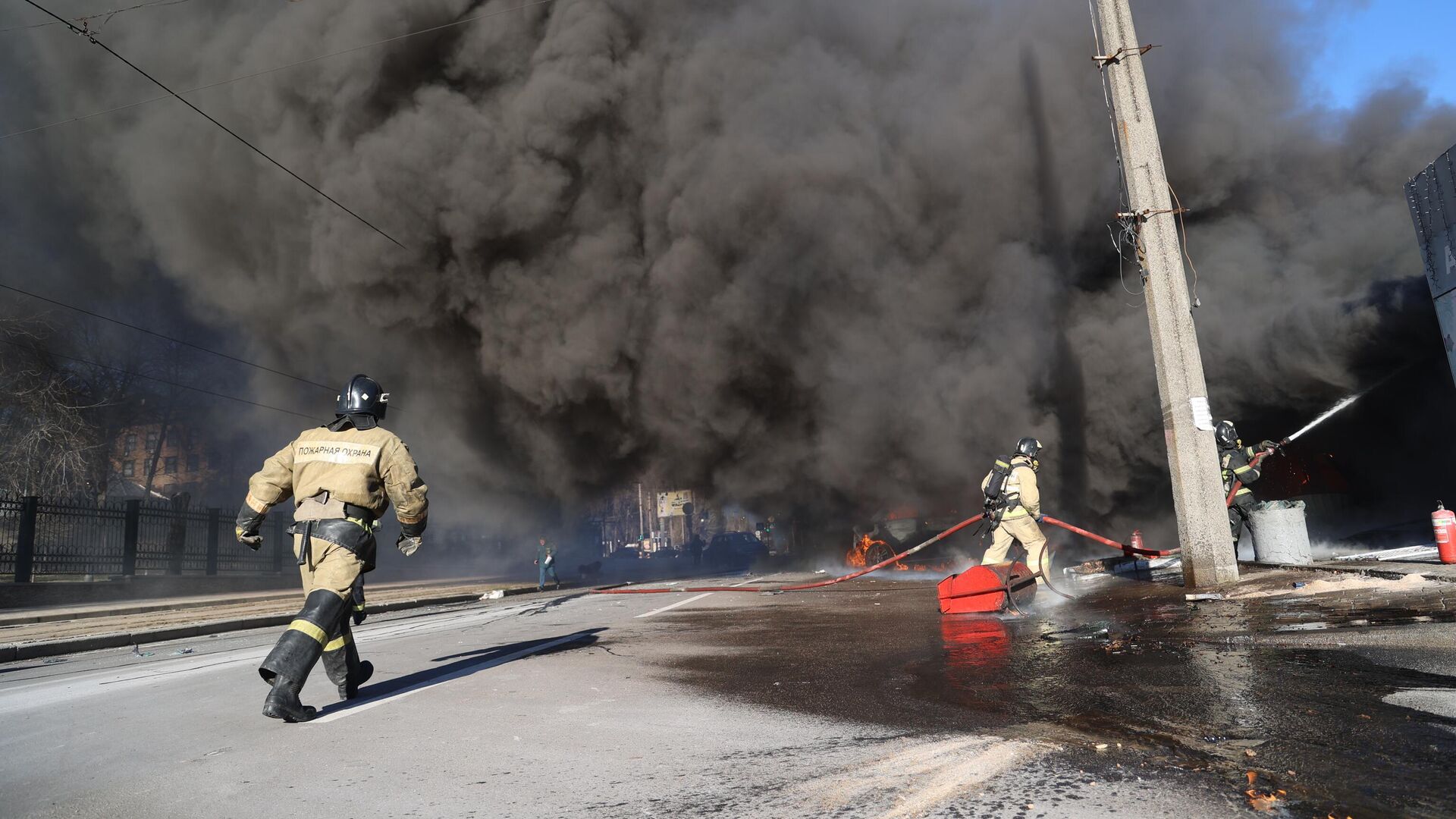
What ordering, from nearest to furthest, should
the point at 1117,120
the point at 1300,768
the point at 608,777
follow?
the point at 1300,768 → the point at 608,777 → the point at 1117,120

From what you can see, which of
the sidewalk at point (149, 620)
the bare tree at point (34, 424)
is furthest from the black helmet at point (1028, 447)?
the bare tree at point (34, 424)

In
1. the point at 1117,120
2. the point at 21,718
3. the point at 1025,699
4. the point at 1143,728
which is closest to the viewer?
the point at 1143,728

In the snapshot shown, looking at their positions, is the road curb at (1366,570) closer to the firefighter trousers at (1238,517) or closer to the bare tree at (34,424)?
the firefighter trousers at (1238,517)

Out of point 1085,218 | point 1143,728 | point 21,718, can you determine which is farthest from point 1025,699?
point 1085,218

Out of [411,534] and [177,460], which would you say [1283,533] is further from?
[177,460]

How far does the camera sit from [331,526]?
3.53m

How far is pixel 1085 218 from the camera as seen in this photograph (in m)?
13.1

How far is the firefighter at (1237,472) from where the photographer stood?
8.79 meters

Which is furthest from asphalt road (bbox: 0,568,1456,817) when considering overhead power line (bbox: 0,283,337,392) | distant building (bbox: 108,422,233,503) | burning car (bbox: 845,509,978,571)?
distant building (bbox: 108,422,233,503)

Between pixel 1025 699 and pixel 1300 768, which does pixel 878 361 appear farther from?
pixel 1300 768

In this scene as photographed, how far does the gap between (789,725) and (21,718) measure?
354 cm

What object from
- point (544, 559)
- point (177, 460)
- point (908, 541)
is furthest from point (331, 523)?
point (177, 460)

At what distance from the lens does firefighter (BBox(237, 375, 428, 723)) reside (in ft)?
10.9

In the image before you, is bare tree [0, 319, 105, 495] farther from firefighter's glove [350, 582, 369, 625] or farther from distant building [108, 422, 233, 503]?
firefighter's glove [350, 582, 369, 625]
